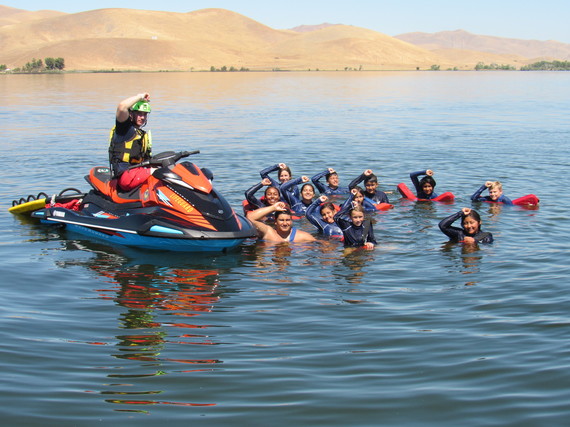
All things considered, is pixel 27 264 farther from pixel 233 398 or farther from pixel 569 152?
pixel 569 152

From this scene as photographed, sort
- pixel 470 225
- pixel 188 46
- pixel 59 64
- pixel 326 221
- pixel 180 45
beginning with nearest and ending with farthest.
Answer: pixel 470 225
pixel 326 221
pixel 59 64
pixel 180 45
pixel 188 46

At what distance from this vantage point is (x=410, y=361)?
19.2ft

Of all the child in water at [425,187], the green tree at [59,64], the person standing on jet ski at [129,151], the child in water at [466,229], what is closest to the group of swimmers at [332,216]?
the child in water at [466,229]

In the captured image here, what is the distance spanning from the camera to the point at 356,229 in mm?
9930

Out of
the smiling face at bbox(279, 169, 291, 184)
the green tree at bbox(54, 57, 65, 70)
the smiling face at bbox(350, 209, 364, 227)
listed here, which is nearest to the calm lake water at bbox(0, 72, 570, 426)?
the smiling face at bbox(350, 209, 364, 227)

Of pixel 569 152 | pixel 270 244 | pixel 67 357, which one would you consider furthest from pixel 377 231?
pixel 569 152

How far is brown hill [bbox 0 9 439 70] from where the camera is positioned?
387ft

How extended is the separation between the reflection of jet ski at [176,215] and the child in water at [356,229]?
1429mm

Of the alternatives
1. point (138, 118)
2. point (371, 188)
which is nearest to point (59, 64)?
point (371, 188)

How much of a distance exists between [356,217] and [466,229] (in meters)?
1.62

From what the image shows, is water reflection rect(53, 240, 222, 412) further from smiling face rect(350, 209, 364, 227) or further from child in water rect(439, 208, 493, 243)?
child in water rect(439, 208, 493, 243)

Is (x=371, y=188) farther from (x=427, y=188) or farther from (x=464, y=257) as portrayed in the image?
(x=464, y=257)

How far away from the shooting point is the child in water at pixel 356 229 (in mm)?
9805

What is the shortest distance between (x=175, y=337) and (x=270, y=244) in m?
3.81
